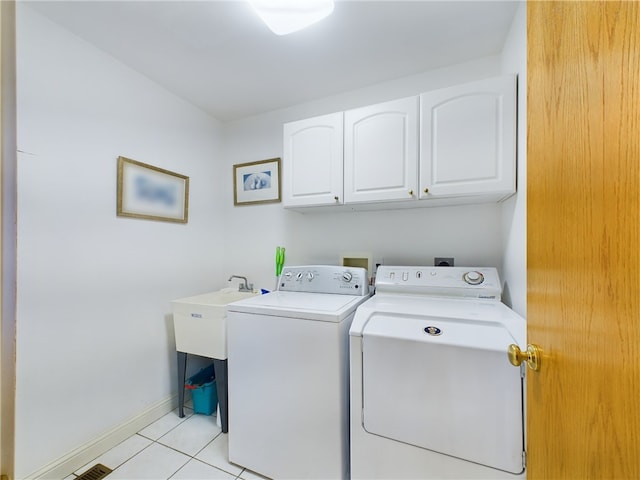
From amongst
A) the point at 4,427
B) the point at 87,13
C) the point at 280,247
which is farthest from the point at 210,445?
the point at 87,13

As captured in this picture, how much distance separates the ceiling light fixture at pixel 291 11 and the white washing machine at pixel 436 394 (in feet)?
4.82

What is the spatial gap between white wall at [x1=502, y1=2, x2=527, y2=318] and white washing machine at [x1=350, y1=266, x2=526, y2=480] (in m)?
0.19

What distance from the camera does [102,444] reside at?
164 cm

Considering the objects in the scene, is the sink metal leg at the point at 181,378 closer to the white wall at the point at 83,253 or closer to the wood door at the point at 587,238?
the white wall at the point at 83,253

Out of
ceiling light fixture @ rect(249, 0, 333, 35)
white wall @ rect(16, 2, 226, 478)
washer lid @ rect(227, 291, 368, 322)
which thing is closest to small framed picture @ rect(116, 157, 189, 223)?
white wall @ rect(16, 2, 226, 478)

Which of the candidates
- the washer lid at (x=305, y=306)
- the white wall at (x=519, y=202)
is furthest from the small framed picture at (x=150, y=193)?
the white wall at (x=519, y=202)

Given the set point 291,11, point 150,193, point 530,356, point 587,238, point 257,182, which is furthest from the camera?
point 257,182

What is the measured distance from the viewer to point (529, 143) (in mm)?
785

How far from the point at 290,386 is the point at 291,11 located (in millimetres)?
1855

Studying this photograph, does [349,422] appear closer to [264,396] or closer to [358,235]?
[264,396]

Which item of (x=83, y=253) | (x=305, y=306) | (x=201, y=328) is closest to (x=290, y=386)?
(x=305, y=306)

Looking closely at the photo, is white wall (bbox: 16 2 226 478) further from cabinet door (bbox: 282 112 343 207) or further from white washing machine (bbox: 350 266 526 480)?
white washing machine (bbox: 350 266 526 480)

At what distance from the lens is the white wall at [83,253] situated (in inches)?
53.6

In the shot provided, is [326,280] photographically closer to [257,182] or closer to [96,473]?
[257,182]
